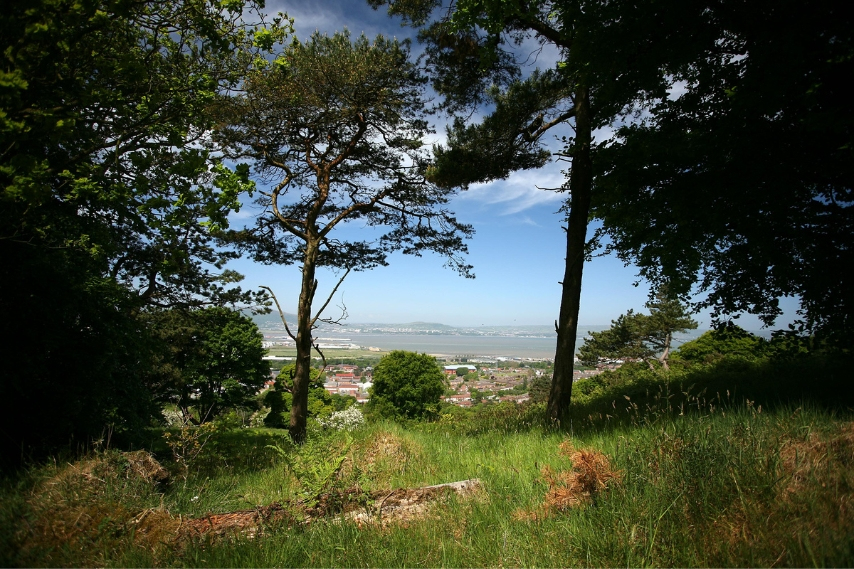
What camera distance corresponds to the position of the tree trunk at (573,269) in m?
7.53

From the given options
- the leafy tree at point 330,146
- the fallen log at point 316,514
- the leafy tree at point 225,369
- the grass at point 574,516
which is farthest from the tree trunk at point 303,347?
the leafy tree at point 225,369

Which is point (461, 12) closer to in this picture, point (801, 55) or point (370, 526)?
point (801, 55)

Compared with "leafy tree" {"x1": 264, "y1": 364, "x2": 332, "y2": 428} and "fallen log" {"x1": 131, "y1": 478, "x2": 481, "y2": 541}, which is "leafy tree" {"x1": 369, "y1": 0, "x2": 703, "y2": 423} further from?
"leafy tree" {"x1": 264, "y1": 364, "x2": 332, "y2": 428}

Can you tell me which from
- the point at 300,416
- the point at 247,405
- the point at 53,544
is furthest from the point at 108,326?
the point at 247,405

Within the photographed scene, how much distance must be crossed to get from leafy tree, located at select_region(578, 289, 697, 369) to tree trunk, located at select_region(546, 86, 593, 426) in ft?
64.0

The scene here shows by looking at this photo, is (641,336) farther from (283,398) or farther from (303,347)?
(283,398)

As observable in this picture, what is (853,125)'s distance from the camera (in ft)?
14.4

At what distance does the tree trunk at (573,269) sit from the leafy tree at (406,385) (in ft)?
64.6

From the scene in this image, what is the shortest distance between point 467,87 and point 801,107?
580cm

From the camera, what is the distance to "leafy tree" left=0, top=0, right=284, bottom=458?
3.06 metres

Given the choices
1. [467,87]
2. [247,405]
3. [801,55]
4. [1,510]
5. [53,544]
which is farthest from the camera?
[247,405]

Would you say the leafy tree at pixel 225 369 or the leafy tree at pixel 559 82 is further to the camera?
the leafy tree at pixel 225 369

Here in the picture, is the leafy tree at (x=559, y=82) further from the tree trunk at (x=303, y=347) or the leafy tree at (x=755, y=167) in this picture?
the tree trunk at (x=303, y=347)

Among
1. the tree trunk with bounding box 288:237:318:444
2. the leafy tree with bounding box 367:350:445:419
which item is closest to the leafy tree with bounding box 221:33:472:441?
the tree trunk with bounding box 288:237:318:444
